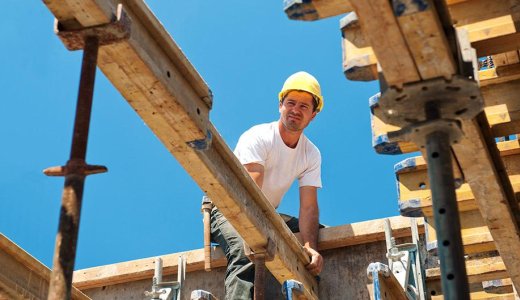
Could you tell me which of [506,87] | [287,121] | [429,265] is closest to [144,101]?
[506,87]

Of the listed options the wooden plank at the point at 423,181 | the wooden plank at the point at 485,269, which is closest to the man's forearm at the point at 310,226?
the wooden plank at the point at 485,269

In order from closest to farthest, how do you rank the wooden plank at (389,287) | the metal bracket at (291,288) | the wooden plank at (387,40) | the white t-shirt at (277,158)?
the wooden plank at (387,40)
the wooden plank at (389,287)
the metal bracket at (291,288)
the white t-shirt at (277,158)

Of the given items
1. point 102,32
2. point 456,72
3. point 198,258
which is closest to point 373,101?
point 456,72

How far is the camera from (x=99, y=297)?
995 centimetres

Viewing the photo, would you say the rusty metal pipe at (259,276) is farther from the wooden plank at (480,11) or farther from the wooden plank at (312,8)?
the wooden plank at (312,8)

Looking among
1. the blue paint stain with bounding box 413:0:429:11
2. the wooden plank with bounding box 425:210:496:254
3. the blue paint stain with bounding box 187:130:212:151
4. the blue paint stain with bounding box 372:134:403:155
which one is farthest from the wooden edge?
the blue paint stain with bounding box 413:0:429:11

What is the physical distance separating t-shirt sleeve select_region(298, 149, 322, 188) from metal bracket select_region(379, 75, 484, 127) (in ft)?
13.9

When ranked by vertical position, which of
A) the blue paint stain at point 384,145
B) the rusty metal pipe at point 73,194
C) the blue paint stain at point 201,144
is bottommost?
the rusty metal pipe at point 73,194

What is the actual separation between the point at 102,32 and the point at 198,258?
4.27m

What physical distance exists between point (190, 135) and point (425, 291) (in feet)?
9.46

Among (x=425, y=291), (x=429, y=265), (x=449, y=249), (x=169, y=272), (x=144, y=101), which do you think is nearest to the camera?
(x=449, y=249)

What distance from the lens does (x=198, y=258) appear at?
949cm

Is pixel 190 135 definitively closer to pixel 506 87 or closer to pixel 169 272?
pixel 506 87

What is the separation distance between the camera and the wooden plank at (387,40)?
464cm
